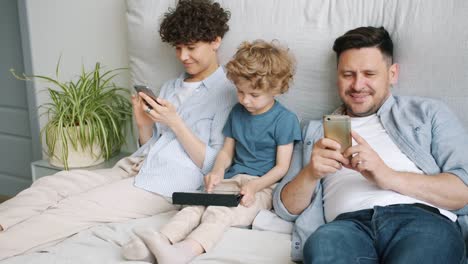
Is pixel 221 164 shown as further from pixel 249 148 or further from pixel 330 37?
pixel 330 37

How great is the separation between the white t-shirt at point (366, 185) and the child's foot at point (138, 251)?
54 cm

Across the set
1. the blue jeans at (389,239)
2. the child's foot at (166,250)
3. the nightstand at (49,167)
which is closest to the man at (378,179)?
the blue jeans at (389,239)

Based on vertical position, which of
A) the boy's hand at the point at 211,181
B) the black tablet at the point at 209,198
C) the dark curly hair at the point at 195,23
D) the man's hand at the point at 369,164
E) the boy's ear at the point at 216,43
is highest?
the dark curly hair at the point at 195,23

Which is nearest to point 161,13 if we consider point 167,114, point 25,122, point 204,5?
point 204,5

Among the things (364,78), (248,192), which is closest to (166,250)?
(248,192)

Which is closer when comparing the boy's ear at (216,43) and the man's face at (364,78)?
the man's face at (364,78)

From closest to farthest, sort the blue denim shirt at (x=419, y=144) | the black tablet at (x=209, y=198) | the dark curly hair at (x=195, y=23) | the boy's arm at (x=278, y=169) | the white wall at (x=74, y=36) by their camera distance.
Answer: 1. the blue denim shirt at (x=419, y=144)
2. the black tablet at (x=209, y=198)
3. the boy's arm at (x=278, y=169)
4. the dark curly hair at (x=195, y=23)
5. the white wall at (x=74, y=36)

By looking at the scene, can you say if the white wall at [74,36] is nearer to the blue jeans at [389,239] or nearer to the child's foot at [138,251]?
the child's foot at [138,251]

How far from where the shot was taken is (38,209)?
1.67m

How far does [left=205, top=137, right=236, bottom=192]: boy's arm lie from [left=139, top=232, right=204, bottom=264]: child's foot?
30 cm

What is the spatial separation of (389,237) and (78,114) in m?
1.59

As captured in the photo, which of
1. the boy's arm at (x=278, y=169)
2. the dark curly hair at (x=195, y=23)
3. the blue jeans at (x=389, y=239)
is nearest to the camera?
the blue jeans at (x=389, y=239)

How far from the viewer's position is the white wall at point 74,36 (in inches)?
100

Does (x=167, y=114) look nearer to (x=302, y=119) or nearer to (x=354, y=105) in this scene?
(x=302, y=119)
